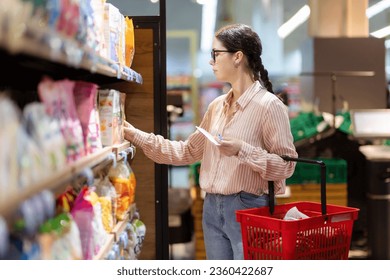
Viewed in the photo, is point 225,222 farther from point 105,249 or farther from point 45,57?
point 45,57

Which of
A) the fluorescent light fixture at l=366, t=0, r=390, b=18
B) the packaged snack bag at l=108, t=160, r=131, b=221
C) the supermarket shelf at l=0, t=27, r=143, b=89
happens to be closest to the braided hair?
the supermarket shelf at l=0, t=27, r=143, b=89

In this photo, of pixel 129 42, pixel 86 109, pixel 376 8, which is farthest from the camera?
pixel 376 8

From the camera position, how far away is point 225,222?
9.39 feet

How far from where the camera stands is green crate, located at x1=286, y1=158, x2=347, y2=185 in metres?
5.02

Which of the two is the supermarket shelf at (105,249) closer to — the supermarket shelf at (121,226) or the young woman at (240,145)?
the supermarket shelf at (121,226)

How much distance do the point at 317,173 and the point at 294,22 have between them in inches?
147

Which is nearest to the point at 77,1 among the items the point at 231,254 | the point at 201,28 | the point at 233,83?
the point at 233,83

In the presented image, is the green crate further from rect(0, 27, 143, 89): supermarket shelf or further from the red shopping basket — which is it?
rect(0, 27, 143, 89): supermarket shelf

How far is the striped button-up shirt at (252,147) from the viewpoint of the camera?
2.75 m

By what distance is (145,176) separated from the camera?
3.65 metres

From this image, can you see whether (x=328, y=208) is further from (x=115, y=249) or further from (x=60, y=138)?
(x=60, y=138)

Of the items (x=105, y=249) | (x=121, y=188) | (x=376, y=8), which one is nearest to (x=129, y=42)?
(x=121, y=188)

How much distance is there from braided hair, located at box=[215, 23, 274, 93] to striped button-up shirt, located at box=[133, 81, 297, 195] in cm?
9
